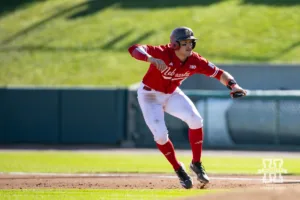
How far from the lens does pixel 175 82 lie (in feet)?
34.1

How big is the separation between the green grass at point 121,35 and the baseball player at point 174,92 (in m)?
16.2

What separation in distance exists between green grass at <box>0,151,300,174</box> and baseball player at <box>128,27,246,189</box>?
362 cm

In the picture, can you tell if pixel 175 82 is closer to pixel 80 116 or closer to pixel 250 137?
pixel 250 137

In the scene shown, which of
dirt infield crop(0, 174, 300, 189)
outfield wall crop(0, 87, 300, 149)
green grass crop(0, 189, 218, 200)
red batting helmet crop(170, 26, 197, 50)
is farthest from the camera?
outfield wall crop(0, 87, 300, 149)

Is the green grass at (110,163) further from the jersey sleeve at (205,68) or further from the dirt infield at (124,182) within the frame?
the jersey sleeve at (205,68)

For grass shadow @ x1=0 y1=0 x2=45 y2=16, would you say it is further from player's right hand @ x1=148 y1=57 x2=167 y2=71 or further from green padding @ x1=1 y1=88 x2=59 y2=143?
player's right hand @ x1=148 y1=57 x2=167 y2=71

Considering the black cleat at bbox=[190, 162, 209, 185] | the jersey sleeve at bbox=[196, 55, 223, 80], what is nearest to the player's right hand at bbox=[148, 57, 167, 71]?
the jersey sleeve at bbox=[196, 55, 223, 80]

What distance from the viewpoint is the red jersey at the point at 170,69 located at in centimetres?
1014

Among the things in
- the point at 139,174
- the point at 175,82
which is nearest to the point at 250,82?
the point at 139,174

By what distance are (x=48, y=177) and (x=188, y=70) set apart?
358 centimetres

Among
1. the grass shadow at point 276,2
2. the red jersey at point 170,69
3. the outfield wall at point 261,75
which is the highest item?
the grass shadow at point 276,2

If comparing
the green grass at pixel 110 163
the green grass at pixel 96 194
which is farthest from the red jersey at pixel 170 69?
the green grass at pixel 110 163

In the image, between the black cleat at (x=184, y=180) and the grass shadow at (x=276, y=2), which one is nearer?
the black cleat at (x=184, y=180)

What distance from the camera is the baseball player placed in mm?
10156
